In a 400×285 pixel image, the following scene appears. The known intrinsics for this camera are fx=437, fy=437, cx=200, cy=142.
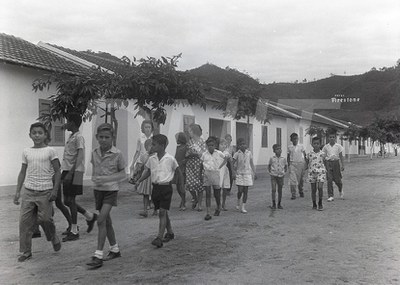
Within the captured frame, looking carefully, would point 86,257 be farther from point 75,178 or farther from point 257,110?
point 257,110

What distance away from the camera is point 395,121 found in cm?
4922

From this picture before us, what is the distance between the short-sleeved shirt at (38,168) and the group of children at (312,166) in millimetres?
4846

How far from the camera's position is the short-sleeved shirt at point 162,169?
5.45 m

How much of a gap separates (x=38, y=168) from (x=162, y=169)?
1460 mm

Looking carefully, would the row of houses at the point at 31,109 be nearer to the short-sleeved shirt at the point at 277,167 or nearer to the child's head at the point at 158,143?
the short-sleeved shirt at the point at 277,167

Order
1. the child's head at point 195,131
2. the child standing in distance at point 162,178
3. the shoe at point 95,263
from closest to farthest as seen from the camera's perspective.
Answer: the shoe at point 95,263 < the child standing in distance at point 162,178 < the child's head at point 195,131

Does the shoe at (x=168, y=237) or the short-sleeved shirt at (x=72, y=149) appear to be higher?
the short-sleeved shirt at (x=72, y=149)

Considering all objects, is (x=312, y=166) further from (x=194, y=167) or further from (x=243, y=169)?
(x=194, y=167)

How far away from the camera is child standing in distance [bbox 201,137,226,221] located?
753cm

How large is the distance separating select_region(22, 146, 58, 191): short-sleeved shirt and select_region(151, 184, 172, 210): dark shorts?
126 cm

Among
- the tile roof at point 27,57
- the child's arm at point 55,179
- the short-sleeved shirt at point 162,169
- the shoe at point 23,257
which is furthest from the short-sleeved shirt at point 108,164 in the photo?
the tile roof at point 27,57

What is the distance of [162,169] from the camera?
5.48 meters

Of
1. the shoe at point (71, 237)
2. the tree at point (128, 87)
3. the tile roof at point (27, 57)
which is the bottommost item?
the shoe at point (71, 237)

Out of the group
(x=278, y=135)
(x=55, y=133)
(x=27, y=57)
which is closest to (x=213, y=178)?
(x=55, y=133)
